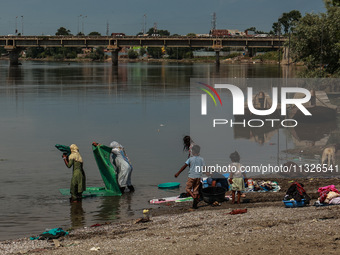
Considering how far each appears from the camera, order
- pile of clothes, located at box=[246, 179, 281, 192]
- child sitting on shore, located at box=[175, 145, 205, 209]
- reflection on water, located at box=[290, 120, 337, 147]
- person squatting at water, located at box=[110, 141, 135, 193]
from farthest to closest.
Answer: reflection on water, located at box=[290, 120, 337, 147]
person squatting at water, located at box=[110, 141, 135, 193]
pile of clothes, located at box=[246, 179, 281, 192]
child sitting on shore, located at box=[175, 145, 205, 209]

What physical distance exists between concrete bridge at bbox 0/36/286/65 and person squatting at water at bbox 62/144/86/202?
14324cm

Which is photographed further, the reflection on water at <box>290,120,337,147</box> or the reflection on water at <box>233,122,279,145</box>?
the reflection on water at <box>233,122,279,145</box>

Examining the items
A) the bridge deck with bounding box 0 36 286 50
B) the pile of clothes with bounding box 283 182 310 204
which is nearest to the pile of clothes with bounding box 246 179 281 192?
the pile of clothes with bounding box 283 182 310 204

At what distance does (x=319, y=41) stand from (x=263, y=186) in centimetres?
3358

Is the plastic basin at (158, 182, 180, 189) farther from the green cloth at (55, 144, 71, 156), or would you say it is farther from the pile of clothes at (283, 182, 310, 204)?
the pile of clothes at (283, 182, 310, 204)

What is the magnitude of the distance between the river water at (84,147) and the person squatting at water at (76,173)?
36 cm

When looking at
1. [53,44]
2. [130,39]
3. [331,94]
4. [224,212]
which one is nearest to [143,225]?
[224,212]

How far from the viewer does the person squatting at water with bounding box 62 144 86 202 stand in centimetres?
1753

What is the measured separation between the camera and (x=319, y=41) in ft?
160

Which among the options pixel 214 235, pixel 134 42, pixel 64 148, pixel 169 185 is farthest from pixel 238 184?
pixel 134 42

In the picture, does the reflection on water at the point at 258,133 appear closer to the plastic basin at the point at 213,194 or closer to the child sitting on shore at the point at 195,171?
the plastic basin at the point at 213,194

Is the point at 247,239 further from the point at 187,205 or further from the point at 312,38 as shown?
the point at 312,38

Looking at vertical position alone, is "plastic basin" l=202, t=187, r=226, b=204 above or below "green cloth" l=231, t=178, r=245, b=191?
below

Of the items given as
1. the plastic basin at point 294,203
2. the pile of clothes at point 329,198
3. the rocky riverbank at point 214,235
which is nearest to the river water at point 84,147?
the rocky riverbank at point 214,235
